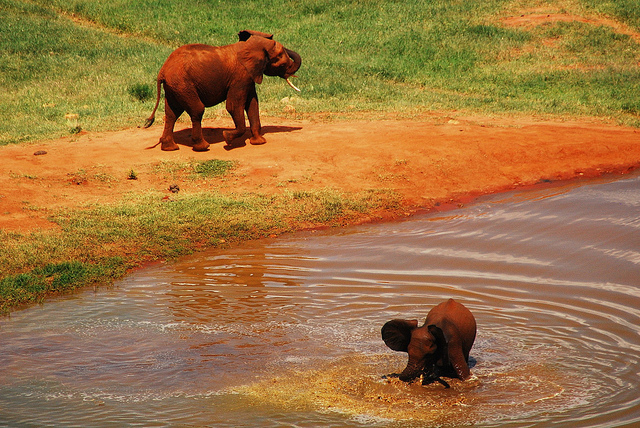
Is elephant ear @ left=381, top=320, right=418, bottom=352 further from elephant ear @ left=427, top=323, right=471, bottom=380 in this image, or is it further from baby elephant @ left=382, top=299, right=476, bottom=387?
elephant ear @ left=427, top=323, right=471, bottom=380

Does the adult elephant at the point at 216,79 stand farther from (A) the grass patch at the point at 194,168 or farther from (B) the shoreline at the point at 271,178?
(A) the grass patch at the point at 194,168

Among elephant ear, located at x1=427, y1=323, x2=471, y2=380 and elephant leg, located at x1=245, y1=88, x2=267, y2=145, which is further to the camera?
elephant leg, located at x1=245, y1=88, x2=267, y2=145

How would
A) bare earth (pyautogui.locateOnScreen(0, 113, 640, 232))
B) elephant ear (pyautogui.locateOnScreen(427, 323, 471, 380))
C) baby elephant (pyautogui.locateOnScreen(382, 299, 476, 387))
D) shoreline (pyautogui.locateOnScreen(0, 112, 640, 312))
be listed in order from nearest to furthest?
baby elephant (pyautogui.locateOnScreen(382, 299, 476, 387)) → elephant ear (pyautogui.locateOnScreen(427, 323, 471, 380)) → shoreline (pyautogui.locateOnScreen(0, 112, 640, 312)) → bare earth (pyautogui.locateOnScreen(0, 113, 640, 232))

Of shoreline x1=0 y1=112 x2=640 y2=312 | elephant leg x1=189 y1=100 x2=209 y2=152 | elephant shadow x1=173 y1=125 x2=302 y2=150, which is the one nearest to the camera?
shoreline x1=0 y1=112 x2=640 y2=312

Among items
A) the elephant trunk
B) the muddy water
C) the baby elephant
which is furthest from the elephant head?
the elephant trunk

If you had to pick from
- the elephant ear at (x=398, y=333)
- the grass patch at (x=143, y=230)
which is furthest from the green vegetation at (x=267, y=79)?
the elephant ear at (x=398, y=333)

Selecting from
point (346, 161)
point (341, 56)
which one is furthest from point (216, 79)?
point (341, 56)

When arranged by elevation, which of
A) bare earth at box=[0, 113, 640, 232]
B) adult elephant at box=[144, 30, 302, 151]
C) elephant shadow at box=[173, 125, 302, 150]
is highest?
adult elephant at box=[144, 30, 302, 151]

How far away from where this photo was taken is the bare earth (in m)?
11.6

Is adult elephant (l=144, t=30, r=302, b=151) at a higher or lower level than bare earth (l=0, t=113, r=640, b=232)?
higher

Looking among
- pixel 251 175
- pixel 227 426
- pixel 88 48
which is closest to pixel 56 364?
pixel 227 426

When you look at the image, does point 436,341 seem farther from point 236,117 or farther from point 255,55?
point 255,55

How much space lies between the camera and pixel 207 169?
1237 cm

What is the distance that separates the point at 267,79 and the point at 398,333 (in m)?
16.5
